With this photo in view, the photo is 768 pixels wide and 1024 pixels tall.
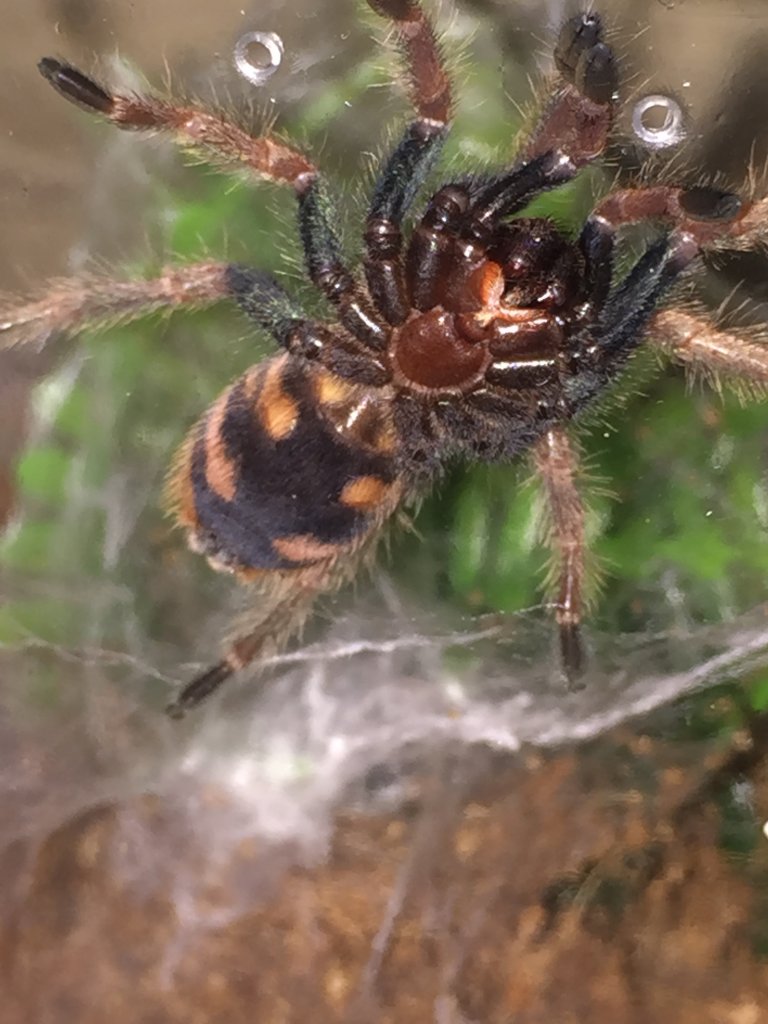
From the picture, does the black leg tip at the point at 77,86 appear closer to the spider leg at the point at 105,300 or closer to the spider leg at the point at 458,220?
the spider leg at the point at 105,300

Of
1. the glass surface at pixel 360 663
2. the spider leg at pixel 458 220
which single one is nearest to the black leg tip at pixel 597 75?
the spider leg at pixel 458 220

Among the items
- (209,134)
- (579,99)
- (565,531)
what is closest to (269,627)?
(565,531)

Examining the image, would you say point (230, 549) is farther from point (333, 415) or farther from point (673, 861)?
point (673, 861)

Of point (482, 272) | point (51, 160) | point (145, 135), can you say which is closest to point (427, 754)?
point (482, 272)

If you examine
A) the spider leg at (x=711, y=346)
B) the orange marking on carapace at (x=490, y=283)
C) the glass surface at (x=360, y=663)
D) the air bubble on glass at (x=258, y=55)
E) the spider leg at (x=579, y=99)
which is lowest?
the glass surface at (x=360, y=663)

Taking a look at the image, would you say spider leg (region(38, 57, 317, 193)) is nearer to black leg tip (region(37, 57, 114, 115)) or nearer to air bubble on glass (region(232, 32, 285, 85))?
black leg tip (region(37, 57, 114, 115))

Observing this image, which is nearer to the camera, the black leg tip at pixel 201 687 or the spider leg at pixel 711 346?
the spider leg at pixel 711 346
